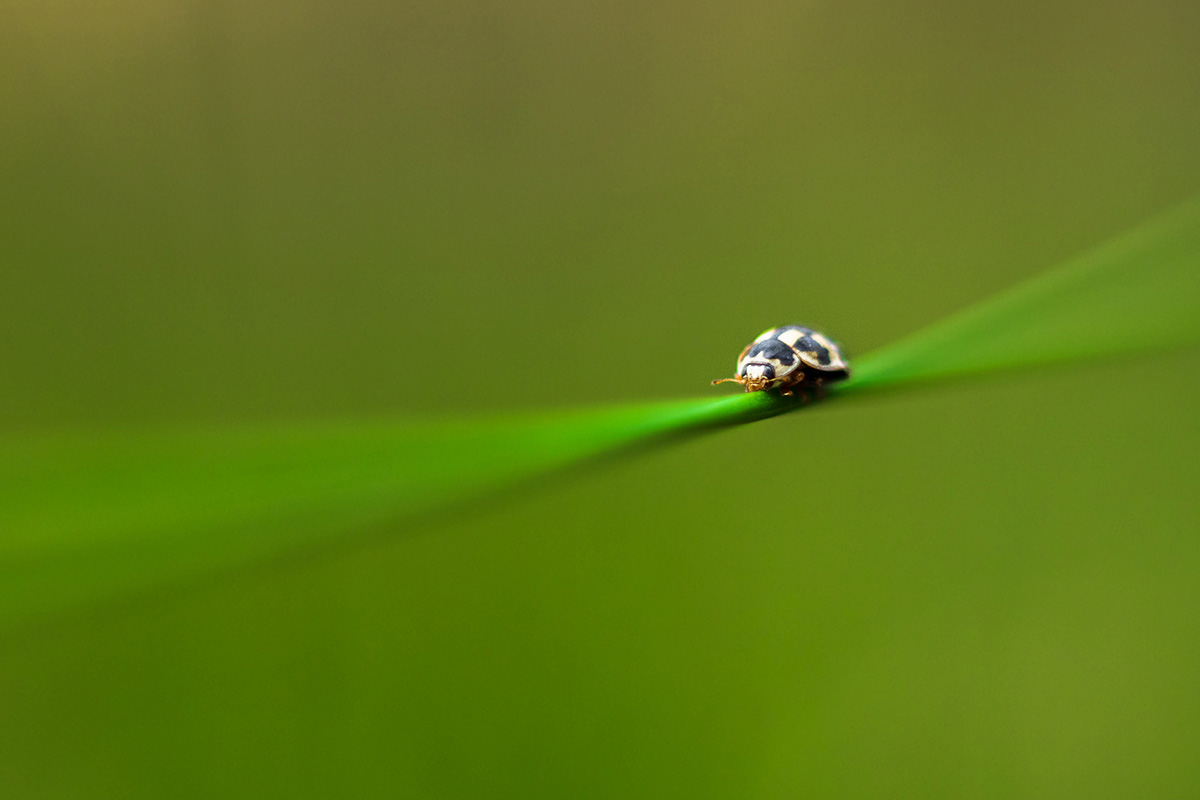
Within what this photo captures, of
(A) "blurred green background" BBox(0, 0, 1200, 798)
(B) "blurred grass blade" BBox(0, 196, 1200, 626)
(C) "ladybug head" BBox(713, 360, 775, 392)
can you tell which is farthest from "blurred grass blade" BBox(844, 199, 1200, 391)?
(C) "ladybug head" BBox(713, 360, 775, 392)

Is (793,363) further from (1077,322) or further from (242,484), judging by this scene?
(242,484)

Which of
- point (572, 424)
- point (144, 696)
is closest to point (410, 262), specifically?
point (144, 696)

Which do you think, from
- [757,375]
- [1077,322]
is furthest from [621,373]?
[1077,322]

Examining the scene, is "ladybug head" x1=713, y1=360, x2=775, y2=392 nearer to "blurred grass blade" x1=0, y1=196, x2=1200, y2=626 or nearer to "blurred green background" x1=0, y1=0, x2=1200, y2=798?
"blurred green background" x1=0, y1=0, x2=1200, y2=798

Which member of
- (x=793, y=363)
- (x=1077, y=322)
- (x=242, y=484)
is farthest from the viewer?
(x=793, y=363)

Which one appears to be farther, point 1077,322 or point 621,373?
point 621,373

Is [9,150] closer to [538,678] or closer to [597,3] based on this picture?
[597,3]

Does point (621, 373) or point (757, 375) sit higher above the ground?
point (621, 373)
